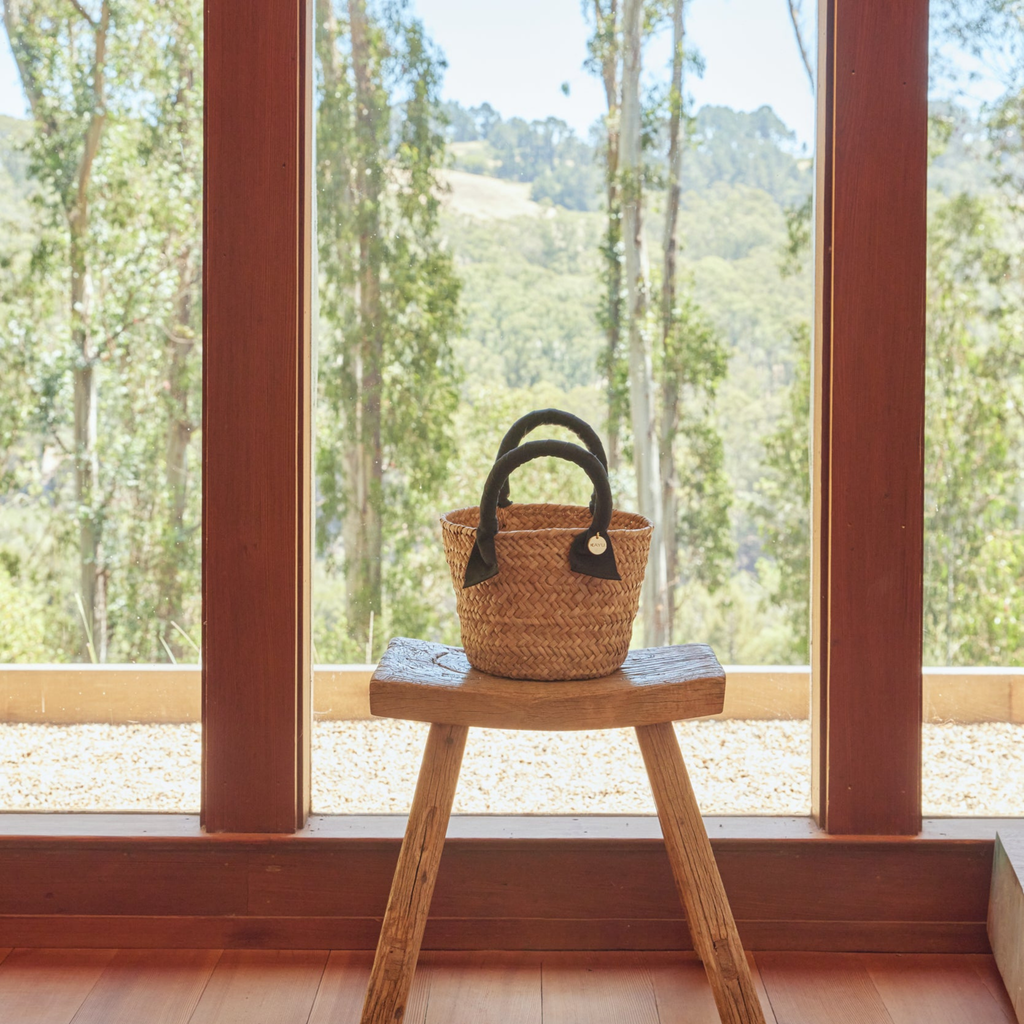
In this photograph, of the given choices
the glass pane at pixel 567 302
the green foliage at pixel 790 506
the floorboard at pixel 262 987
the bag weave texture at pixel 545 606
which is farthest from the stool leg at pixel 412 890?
the green foliage at pixel 790 506

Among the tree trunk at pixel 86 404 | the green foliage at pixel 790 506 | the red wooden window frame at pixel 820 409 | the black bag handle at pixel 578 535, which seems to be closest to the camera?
the black bag handle at pixel 578 535

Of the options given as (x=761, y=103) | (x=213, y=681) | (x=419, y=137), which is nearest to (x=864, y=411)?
(x=761, y=103)

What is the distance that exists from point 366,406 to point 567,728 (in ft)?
2.96

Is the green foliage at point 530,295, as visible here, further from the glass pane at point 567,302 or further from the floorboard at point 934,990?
the floorboard at point 934,990

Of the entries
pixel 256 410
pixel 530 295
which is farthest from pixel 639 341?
pixel 256 410

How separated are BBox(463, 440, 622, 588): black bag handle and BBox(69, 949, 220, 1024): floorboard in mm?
760

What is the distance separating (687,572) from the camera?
6.22 feet

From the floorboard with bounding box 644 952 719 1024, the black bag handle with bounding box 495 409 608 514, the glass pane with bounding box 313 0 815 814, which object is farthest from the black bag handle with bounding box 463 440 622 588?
the glass pane with bounding box 313 0 815 814

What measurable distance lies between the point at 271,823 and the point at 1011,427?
4.59 feet

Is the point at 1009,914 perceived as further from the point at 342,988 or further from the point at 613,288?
the point at 613,288

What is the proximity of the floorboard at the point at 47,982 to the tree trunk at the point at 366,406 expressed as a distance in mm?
656

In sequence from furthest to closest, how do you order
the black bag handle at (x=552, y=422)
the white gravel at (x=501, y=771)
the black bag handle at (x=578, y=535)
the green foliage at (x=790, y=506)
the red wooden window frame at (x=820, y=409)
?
the green foliage at (x=790, y=506) → the white gravel at (x=501, y=771) → the red wooden window frame at (x=820, y=409) → the black bag handle at (x=552, y=422) → the black bag handle at (x=578, y=535)

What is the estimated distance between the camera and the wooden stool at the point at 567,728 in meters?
1.13

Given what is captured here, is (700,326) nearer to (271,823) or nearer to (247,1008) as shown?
(271,823)
